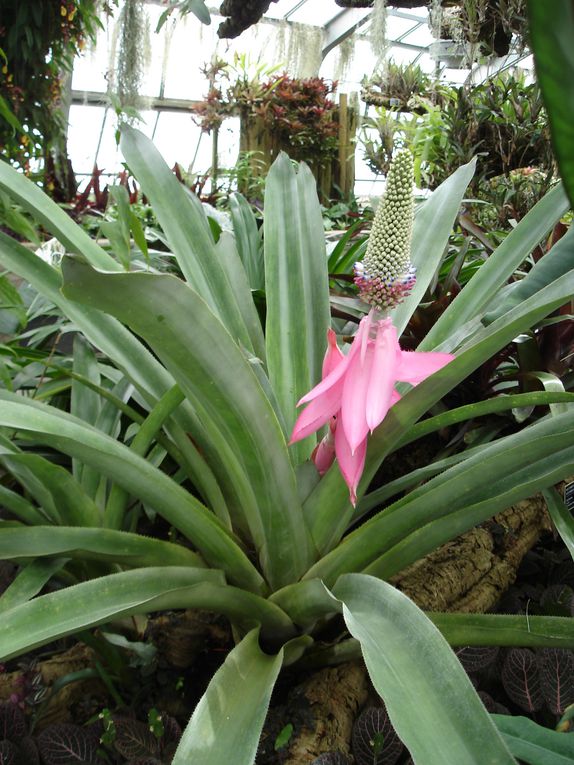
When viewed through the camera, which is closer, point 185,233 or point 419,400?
point 419,400

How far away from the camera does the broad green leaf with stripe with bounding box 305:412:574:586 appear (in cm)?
62

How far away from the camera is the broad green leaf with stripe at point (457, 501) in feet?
2.03

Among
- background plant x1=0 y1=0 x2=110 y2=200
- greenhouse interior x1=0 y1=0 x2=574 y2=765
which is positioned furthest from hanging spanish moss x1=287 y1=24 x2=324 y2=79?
greenhouse interior x1=0 y1=0 x2=574 y2=765

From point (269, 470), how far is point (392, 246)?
0.77 ft

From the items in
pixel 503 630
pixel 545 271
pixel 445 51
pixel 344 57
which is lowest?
pixel 503 630

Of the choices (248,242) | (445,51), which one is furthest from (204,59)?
(248,242)

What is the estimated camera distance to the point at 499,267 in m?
0.93

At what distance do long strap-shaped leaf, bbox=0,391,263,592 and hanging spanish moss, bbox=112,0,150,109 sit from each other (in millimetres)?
6113

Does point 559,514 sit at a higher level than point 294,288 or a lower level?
lower

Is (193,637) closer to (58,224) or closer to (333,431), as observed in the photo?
(333,431)

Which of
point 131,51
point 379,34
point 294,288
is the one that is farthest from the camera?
point 131,51

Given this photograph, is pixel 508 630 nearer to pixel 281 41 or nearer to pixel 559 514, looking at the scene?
pixel 559 514

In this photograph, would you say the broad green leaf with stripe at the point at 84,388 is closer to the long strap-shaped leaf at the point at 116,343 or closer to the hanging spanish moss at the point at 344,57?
the long strap-shaped leaf at the point at 116,343

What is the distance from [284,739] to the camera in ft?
2.17
